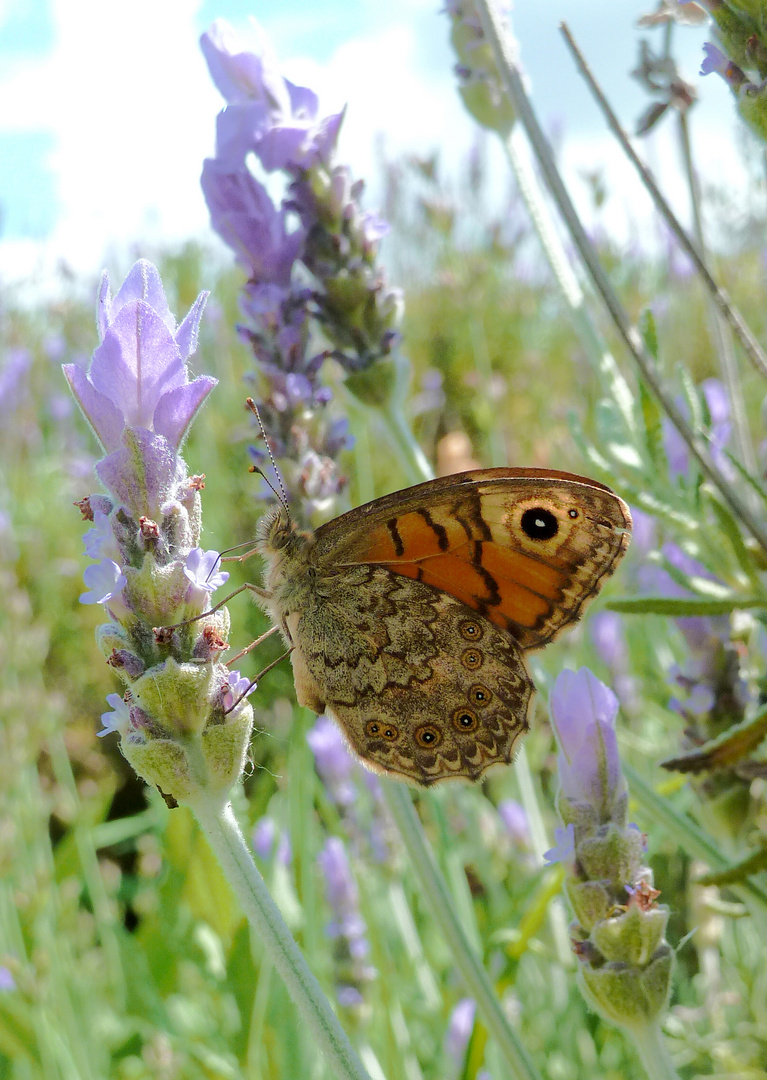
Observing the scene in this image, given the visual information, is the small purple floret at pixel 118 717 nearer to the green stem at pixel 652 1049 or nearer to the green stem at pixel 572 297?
the green stem at pixel 652 1049

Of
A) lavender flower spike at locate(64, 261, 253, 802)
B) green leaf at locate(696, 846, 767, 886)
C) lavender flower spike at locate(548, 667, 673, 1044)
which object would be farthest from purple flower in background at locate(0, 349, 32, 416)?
green leaf at locate(696, 846, 767, 886)

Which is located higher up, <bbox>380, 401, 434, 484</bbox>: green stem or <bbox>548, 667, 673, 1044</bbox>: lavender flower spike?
<bbox>380, 401, 434, 484</bbox>: green stem

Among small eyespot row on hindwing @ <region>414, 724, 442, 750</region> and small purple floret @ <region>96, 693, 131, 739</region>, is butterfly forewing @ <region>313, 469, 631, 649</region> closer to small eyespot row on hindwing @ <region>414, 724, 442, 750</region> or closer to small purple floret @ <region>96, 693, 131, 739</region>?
small eyespot row on hindwing @ <region>414, 724, 442, 750</region>

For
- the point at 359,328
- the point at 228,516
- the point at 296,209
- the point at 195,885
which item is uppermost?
the point at 228,516

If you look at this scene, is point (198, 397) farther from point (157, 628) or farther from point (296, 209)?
point (296, 209)

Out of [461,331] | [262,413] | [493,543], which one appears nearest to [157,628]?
[493,543]

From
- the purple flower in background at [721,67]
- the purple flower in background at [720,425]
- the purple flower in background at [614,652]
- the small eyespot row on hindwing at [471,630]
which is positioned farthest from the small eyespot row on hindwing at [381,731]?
the purple flower in background at [614,652]
